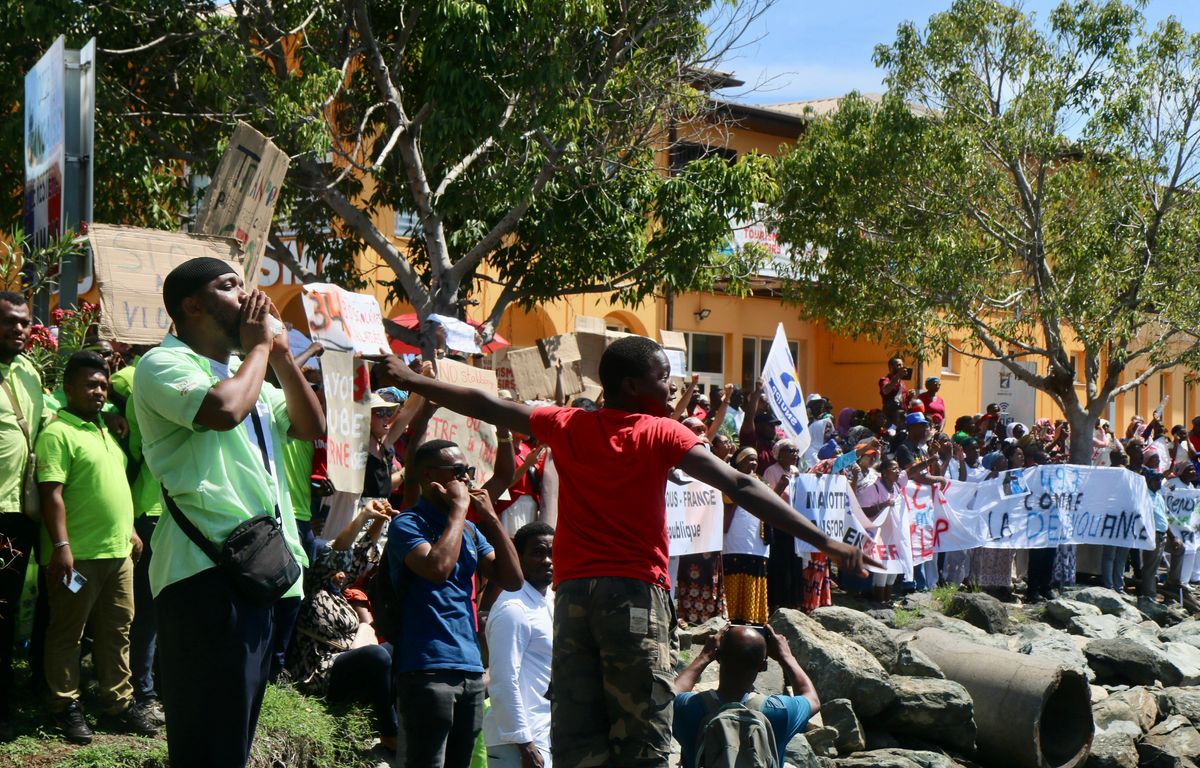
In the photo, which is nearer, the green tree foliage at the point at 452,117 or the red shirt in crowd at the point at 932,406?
the green tree foliage at the point at 452,117

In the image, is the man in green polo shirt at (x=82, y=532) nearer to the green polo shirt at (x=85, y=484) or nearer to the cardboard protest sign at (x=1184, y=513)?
the green polo shirt at (x=85, y=484)

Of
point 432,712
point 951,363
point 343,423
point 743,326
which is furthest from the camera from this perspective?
point 951,363

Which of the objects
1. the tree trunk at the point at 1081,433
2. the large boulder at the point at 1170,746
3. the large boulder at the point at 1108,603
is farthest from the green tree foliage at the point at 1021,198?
the large boulder at the point at 1170,746

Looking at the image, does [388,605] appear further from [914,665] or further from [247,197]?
[914,665]

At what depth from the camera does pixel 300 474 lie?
22.9 feet

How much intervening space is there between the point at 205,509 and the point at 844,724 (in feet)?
22.5

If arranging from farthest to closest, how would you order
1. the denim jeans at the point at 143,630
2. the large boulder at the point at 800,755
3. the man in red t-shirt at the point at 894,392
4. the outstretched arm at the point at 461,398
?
1. the man in red t-shirt at the point at 894,392
2. the large boulder at the point at 800,755
3. the denim jeans at the point at 143,630
4. the outstretched arm at the point at 461,398

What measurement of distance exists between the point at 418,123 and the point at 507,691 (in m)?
9.14

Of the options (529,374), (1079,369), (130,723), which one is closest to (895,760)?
(529,374)

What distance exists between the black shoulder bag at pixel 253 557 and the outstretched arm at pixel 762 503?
1.37 metres

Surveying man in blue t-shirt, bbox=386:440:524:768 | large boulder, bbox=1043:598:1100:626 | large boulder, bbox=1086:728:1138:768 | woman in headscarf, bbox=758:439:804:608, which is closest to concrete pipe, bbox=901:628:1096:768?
large boulder, bbox=1086:728:1138:768

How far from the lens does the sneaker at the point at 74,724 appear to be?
20.6 feet

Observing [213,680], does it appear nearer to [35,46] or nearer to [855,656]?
[855,656]

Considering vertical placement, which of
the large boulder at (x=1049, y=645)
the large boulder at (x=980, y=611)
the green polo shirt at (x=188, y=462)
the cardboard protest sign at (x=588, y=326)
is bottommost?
the large boulder at (x=1049, y=645)
